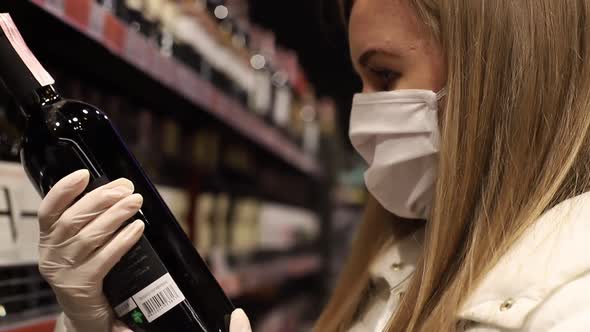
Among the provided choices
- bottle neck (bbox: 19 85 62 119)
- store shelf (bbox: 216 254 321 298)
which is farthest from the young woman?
store shelf (bbox: 216 254 321 298)

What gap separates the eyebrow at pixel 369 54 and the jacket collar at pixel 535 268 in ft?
1.20

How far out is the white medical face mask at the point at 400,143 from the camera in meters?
1.21

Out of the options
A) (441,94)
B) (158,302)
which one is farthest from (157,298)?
(441,94)

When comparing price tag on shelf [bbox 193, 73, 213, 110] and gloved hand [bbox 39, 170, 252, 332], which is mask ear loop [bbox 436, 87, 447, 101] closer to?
gloved hand [bbox 39, 170, 252, 332]

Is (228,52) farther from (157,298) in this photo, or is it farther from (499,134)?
(157,298)

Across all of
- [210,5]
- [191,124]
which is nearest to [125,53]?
[191,124]

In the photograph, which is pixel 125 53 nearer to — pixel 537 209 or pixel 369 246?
pixel 369 246

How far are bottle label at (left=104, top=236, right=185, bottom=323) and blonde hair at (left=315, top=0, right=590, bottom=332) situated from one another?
376mm

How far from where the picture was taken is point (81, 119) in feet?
3.20

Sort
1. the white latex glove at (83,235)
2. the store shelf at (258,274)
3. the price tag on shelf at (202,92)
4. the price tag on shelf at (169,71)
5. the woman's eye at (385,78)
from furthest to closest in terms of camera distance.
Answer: the store shelf at (258,274)
the price tag on shelf at (202,92)
the price tag on shelf at (169,71)
the woman's eye at (385,78)
the white latex glove at (83,235)

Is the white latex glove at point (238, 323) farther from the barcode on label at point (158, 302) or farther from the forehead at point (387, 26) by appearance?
the forehead at point (387, 26)

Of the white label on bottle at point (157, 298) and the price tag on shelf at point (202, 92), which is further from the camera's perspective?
the price tag on shelf at point (202, 92)

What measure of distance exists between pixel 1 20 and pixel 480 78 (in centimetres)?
69

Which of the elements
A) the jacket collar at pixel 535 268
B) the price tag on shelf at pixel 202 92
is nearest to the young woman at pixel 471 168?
the jacket collar at pixel 535 268
